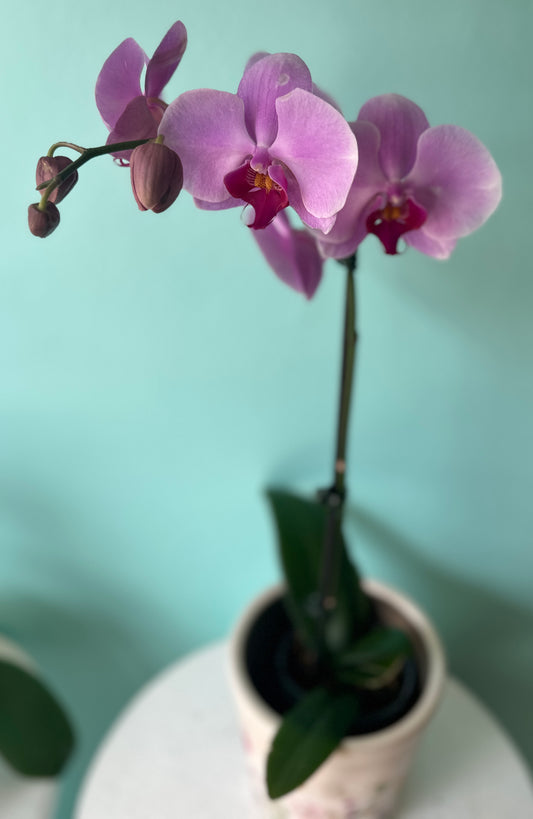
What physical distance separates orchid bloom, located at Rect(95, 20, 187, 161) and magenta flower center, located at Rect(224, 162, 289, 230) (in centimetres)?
7

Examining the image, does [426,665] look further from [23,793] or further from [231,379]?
[23,793]

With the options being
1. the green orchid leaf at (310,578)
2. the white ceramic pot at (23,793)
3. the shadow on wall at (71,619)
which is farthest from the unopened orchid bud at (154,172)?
the white ceramic pot at (23,793)

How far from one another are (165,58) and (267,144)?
0.28 feet

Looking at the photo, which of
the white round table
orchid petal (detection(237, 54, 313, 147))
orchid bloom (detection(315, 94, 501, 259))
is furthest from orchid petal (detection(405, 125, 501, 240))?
the white round table

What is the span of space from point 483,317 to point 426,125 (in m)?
0.28

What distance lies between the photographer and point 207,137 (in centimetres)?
43

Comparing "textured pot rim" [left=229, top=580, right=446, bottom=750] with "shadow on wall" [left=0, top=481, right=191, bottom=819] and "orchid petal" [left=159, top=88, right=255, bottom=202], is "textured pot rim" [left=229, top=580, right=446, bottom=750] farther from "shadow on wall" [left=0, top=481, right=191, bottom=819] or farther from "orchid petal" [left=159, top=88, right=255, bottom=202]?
"orchid petal" [left=159, top=88, right=255, bottom=202]

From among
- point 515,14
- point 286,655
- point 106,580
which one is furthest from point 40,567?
point 515,14

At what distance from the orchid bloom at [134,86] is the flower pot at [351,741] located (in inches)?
21.3

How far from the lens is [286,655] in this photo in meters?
0.82

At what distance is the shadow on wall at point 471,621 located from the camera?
0.94 m

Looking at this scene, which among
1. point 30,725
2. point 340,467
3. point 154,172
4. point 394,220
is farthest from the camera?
point 30,725

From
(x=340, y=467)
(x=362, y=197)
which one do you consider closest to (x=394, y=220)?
(x=362, y=197)

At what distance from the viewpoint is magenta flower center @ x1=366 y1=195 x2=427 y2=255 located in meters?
0.49
